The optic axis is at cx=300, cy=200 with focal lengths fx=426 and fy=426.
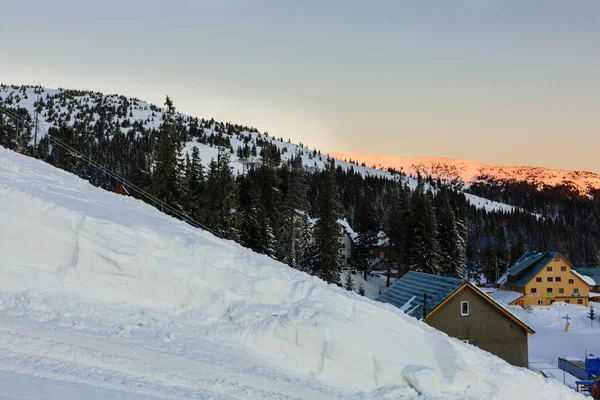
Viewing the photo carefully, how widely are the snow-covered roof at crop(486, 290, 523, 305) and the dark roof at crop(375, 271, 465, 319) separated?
120 ft

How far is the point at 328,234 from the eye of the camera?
48000 mm

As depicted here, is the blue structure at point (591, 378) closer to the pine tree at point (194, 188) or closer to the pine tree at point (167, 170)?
the pine tree at point (167, 170)

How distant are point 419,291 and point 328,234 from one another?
2172 centimetres

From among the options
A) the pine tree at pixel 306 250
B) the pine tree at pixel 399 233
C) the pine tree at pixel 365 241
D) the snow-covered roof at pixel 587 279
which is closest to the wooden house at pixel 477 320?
the pine tree at pixel 306 250

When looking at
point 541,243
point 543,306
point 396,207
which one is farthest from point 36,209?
point 541,243

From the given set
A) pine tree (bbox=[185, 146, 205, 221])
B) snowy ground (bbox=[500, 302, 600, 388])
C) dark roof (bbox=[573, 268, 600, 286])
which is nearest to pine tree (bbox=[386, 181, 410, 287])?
snowy ground (bbox=[500, 302, 600, 388])

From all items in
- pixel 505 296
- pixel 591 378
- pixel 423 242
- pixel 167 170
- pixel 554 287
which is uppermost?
pixel 167 170

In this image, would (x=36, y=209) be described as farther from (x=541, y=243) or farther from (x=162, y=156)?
(x=541, y=243)

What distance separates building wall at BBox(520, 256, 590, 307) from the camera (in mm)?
62469

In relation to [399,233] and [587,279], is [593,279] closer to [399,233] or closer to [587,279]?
[587,279]

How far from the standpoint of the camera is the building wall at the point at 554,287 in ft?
205

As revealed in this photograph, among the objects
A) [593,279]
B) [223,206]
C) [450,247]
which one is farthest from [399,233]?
[593,279]

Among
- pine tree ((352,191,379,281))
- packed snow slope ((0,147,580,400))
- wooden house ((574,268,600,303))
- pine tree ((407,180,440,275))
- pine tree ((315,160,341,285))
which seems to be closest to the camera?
packed snow slope ((0,147,580,400))

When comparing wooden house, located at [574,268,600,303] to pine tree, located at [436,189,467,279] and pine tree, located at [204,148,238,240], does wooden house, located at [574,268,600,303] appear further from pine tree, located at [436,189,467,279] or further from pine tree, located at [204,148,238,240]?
pine tree, located at [204,148,238,240]
